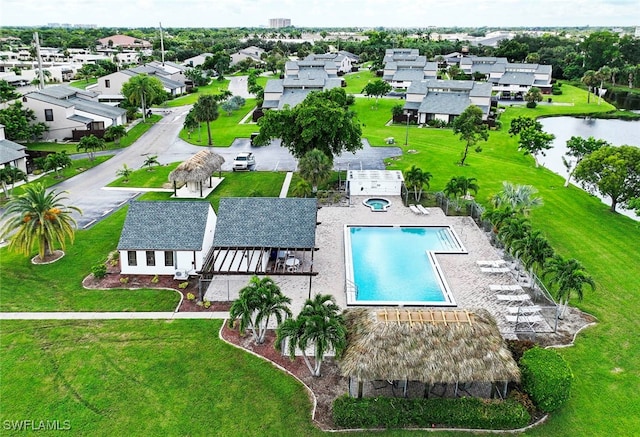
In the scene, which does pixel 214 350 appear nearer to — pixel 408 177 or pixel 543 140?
pixel 408 177

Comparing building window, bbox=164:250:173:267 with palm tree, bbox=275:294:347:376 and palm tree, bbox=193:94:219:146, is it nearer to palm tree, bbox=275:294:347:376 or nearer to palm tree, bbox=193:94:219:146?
palm tree, bbox=275:294:347:376

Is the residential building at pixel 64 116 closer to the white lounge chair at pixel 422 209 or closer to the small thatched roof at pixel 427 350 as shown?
the white lounge chair at pixel 422 209

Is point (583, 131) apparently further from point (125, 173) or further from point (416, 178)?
point (125, 173)

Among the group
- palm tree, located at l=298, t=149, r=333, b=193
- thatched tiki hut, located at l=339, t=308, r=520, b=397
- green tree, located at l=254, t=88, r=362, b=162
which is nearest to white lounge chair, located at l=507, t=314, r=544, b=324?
thatched tiki hut, located at l=339, t=308, r=520, b=397

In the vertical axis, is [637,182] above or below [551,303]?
above

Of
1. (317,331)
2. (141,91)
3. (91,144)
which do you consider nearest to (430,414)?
(317,331)

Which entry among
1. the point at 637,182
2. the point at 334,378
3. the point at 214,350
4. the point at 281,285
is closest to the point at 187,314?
the point at 214,350
